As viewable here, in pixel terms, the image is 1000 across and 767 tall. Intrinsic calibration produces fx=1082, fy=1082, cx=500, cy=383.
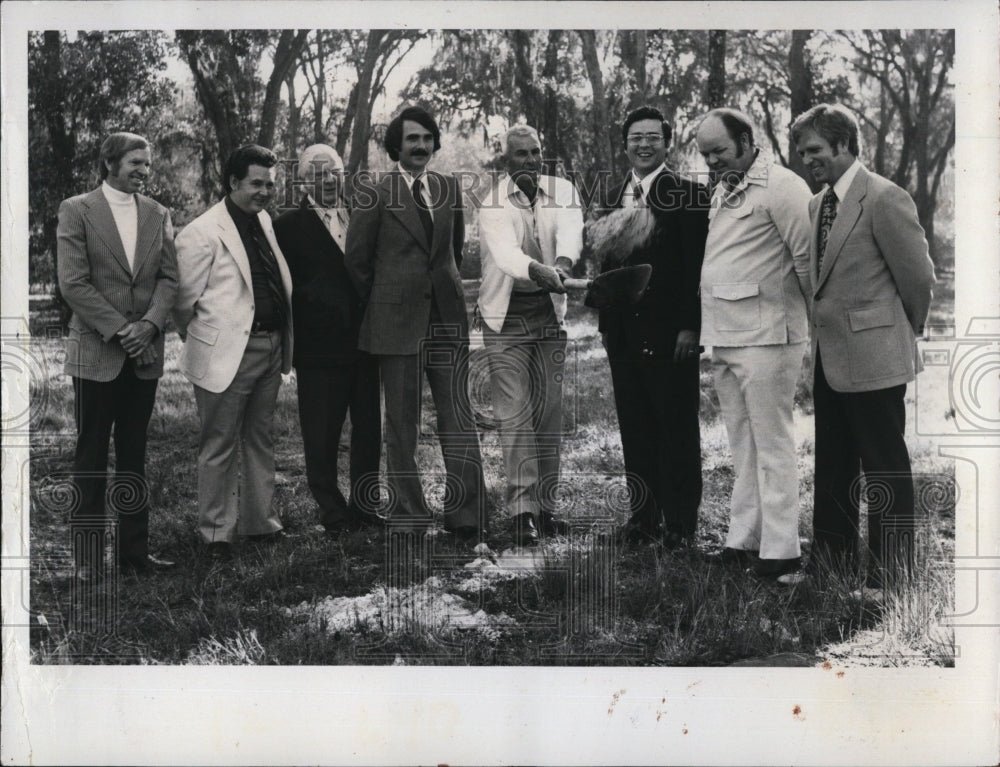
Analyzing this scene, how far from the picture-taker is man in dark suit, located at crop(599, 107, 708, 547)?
5.07 m

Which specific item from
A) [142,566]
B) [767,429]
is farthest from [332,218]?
[767,429]

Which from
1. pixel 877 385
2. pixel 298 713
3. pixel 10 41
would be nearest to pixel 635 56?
pixel 877 385

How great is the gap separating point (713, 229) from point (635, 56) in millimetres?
921

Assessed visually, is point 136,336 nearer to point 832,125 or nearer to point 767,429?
point 767,429

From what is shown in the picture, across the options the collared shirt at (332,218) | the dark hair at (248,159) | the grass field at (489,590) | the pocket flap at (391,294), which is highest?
the dark hair at (248,159)

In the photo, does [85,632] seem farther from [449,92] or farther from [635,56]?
[635,56]

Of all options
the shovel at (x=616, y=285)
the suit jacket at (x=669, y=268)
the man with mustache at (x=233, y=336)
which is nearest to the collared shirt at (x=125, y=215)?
the man with mustache at (x=233, y=336)

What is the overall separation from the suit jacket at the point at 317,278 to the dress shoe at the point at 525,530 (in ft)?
3.89

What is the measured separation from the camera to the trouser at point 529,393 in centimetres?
519

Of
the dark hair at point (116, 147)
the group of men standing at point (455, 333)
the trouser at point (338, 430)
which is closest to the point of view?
the group of men standing at point (455, 333)

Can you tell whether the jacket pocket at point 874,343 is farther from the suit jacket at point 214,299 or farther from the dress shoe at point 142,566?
the dress shoe at point 142,566

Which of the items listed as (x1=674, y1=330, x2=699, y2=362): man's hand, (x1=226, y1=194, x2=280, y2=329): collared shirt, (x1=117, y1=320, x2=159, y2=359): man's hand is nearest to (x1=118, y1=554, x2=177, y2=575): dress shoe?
(x1=117, y1=320, x2=159, y2=359): man's hand

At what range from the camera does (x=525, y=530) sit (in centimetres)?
517

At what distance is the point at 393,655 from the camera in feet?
16.3
